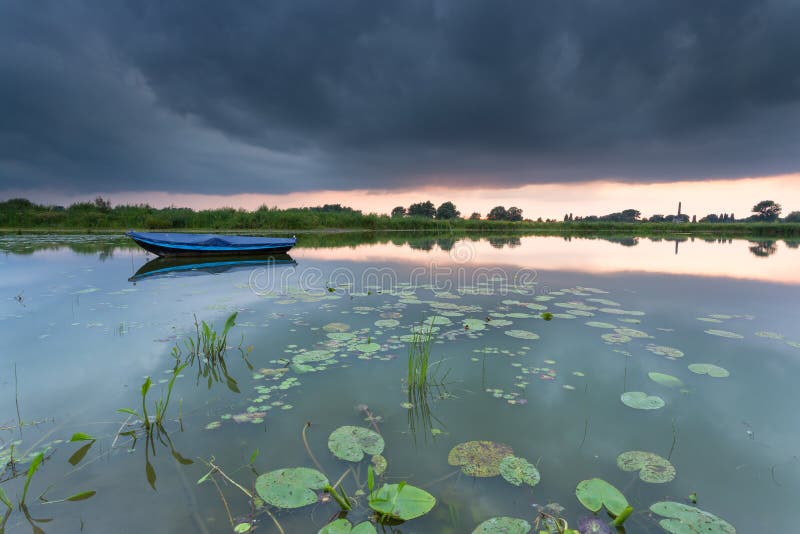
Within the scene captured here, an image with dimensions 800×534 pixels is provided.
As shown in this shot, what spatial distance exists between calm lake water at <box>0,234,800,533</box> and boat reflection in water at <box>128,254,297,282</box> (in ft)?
8.54

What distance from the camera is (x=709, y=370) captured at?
3.20 metres

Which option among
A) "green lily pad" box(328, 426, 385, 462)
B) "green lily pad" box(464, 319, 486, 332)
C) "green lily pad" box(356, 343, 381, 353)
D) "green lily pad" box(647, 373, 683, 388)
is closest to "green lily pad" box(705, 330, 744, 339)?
"green lily pad" box(647, 373, 683, 388)

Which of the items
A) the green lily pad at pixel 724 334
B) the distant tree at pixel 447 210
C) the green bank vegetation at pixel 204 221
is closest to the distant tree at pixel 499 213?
the distant tree at pixel 447 210

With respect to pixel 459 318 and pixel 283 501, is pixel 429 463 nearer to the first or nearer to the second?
pixel 283 501

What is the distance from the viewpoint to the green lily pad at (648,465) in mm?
1859

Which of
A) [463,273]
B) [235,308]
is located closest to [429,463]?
[235,308]

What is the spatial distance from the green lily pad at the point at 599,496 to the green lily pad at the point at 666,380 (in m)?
1.72

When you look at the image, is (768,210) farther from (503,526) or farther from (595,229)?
(503,526)

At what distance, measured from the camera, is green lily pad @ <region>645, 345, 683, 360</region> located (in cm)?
355

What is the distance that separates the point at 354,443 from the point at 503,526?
94 centimetres

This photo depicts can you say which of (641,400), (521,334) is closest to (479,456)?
(641,400)

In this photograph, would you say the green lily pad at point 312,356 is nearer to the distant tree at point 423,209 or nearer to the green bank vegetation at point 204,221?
the green bank vegetation at point 204,221

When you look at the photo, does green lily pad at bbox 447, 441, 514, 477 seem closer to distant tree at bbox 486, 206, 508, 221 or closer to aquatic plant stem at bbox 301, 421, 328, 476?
aquatic plant stem at bbox 301, 421, 328, 476

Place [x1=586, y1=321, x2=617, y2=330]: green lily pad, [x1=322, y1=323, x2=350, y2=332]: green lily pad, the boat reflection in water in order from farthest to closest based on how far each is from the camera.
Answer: the boat reflection in water, [x1=586, y1=321, x2=617, y2=330]: green lily pad, [x1=322, y1=323, x2=350, y2=332]: green lily pad
